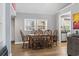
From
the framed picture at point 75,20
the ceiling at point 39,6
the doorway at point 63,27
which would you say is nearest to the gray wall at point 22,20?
the ceiling at point 39,6

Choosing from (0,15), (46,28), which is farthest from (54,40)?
(0,15)

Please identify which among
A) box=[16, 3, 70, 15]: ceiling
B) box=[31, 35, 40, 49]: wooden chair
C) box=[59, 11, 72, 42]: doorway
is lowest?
box=[31, 35, 40, 49]: wooden chair

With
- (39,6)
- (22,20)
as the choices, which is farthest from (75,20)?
(22,20)

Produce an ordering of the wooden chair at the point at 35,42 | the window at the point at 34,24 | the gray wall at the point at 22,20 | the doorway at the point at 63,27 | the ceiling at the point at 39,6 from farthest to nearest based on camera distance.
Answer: the window at the point at 34,24, the doorway at the point at 63,27, the gray wall at the point at 22,20, the wooden chair at the point at 35,42, the ceiling at the point at 39,6

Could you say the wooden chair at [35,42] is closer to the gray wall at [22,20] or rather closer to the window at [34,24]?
the gray wall at [22,20]

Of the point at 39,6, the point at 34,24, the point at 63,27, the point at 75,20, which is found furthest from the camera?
the point at 63,27

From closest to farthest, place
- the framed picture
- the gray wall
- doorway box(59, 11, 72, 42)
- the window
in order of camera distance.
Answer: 1. the framed picture
2. the gray wall
3. doorway box(59, 11, 72, 42)
4. the window

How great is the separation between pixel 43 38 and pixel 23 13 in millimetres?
2913

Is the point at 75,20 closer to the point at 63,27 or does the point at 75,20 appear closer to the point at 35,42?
the point at 35,42

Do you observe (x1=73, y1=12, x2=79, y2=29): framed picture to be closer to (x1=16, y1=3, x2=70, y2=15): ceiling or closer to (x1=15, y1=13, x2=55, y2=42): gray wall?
(x1=16, y1=3, x2=70, y2=15): ceiling

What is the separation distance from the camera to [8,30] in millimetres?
4223

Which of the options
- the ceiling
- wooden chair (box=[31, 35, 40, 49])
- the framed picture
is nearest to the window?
the ceiling

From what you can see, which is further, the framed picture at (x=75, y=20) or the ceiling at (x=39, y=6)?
the ceiling at (x=39, y=6)

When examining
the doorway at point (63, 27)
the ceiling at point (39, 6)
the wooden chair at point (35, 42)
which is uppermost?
the ceiling at point (39, 6)
